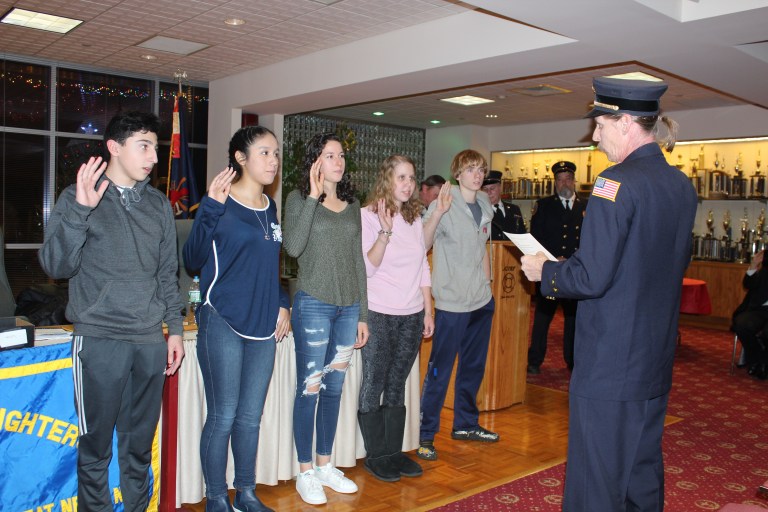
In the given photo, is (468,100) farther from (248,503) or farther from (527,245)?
(248,503)

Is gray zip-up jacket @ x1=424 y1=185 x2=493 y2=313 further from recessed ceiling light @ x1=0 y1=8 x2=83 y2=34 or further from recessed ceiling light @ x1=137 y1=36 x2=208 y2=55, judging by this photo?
recessed ceiling light @ x1=0 y1=8 x2=83 y2=34

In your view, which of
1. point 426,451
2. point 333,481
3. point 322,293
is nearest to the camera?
point 322,293

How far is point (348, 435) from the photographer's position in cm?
353

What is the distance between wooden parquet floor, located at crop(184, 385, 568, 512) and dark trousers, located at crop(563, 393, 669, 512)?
1.23 metres

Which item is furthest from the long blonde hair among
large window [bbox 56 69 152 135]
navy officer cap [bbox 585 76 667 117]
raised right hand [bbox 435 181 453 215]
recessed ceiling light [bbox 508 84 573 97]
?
large window [bbox 56 69 152 135]

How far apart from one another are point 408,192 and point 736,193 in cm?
802

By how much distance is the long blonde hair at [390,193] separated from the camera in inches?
135

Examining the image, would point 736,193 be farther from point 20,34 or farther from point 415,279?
point 20,34

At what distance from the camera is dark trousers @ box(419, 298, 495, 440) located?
12.8 ft

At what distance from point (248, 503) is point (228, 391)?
21.9 inches

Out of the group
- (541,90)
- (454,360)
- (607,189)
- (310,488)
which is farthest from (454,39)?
(607,189)

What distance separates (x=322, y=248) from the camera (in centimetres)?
304

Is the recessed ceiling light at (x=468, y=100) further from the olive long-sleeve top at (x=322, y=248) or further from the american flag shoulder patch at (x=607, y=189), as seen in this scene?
the american flag shoulder patch at (x=607, y=189)

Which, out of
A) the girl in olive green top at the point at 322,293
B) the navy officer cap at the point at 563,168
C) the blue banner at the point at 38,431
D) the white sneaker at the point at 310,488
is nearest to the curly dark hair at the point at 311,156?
the girl in olive green top at the point at 322,293
